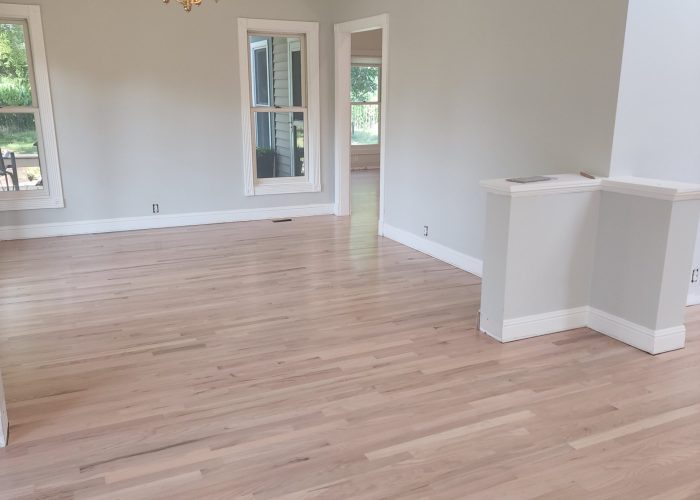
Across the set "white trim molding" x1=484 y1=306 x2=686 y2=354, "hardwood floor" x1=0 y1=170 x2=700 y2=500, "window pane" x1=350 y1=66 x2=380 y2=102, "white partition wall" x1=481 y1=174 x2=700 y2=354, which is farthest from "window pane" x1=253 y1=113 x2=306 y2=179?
"window pane" x1=350 y1=66 x2=380 y2=102

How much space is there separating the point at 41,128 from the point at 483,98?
4354 mm

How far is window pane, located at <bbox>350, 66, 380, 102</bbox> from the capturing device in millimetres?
11867

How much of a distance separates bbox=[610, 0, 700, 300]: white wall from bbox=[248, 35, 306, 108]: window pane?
4297mm

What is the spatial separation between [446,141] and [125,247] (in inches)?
127

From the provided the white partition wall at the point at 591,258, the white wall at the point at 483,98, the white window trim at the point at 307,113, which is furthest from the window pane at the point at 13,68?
the white partition wall at the point at 591,258

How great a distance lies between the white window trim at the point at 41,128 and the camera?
5625 millimetres

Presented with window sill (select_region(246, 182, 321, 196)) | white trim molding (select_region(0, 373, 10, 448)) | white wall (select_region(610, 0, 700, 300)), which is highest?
white wall (select_region(610, 0, 700, 300))

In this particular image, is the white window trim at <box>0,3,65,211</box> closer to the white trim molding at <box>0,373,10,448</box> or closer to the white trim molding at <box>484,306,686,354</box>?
the white trim molding at <box>0,373,10,448</box>

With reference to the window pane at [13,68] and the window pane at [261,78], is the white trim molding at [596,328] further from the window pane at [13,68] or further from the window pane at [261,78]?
the window pane at [13,68]

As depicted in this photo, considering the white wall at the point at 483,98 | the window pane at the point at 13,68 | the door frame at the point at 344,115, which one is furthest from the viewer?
the door frame at the point at 344,115

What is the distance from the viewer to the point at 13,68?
5.81 meters

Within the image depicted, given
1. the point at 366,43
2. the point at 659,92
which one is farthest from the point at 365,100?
the point at 659,92

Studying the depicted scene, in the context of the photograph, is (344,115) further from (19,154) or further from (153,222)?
(19,154)

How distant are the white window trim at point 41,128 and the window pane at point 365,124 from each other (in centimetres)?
713
